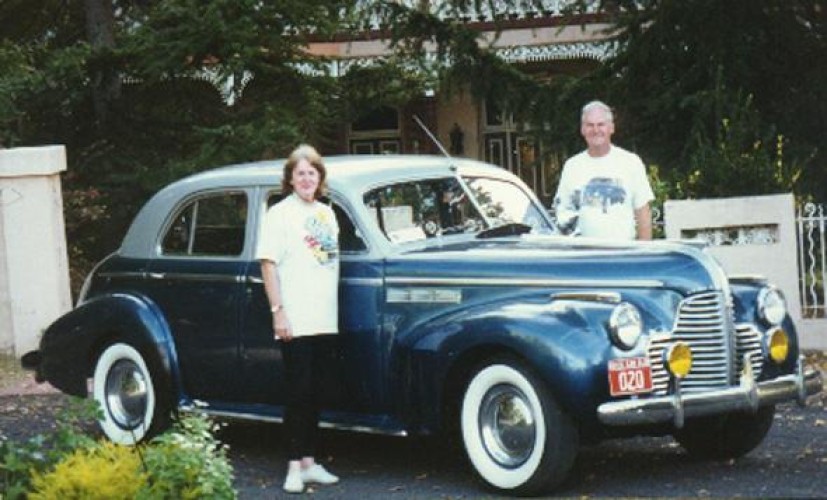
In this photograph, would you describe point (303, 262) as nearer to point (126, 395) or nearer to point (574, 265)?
point (574, 265)

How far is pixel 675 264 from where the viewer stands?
8672mm

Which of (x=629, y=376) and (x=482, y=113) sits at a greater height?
(x=482, y=113)

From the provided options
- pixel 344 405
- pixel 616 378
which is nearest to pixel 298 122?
pixel 344 405

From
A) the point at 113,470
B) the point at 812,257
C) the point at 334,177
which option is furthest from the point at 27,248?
the point at 113,470

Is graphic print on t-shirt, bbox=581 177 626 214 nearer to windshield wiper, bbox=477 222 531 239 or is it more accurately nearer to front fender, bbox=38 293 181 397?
windshield wiper, bbox=477 222 531 239

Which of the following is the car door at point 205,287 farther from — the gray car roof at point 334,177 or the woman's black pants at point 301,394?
the woman's black pants at point 301,394

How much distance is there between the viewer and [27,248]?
16516mm

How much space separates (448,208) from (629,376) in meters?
1.94

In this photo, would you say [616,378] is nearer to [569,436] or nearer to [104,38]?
[569,436]

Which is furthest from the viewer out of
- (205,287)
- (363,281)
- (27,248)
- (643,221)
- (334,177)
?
(27,248)

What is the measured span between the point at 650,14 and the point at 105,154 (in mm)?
7730

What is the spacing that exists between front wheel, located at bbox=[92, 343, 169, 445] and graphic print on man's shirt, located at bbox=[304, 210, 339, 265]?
1.74m

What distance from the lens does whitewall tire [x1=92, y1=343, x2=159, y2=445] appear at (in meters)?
10.4

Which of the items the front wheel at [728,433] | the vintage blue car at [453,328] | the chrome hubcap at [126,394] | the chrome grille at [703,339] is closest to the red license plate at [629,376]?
the vintage blue car at [453,328]
